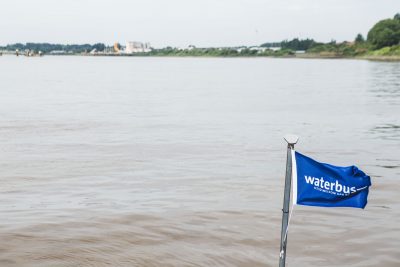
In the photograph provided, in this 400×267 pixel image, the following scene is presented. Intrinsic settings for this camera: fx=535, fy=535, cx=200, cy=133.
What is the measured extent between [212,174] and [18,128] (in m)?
13.8

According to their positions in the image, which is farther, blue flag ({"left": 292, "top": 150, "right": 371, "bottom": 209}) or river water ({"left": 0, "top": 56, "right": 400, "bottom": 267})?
river water ({"left": 0, "top": 56, "right": 400, "bottom": 267})

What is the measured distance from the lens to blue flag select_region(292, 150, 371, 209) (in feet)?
19.3

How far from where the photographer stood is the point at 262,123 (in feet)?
95.7

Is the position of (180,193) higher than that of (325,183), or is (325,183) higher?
(325,183)

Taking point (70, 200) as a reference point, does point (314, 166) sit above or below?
above

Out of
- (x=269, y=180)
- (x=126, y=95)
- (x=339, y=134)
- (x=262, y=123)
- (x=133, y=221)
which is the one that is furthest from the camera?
(x=126, y=95)

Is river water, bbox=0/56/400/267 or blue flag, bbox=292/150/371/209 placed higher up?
blue flag, bbox=292/150/371/209

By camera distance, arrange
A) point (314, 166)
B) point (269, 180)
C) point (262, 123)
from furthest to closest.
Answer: point (262, 123) → point (269, 180) → point (314, 166)

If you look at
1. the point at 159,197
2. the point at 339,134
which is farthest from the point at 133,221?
the point at 339,134

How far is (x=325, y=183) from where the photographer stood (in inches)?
232

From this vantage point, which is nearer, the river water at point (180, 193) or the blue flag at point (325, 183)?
the blue flag at point (325, 183)

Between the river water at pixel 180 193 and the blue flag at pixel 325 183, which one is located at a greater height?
the blue flag at pixel 325 183

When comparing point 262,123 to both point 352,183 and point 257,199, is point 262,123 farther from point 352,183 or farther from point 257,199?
point 352,183

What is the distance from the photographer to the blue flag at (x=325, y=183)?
232 inches
